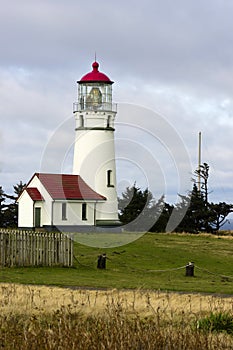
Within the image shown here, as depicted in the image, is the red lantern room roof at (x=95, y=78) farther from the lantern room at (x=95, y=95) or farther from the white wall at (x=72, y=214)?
the white wall at (x=72, y=214)

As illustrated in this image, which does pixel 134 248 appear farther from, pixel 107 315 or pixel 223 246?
pixel 107 315

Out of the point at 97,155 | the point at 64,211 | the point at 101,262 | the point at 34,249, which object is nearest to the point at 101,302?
the point at 101,262

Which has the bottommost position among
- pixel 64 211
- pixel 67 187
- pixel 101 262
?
pixel 101 262

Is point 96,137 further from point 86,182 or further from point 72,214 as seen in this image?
point 72,214

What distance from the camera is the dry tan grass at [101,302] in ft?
49.9

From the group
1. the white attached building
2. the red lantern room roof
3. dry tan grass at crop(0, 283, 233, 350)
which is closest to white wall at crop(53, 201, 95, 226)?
the white attached building

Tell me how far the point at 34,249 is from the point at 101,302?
13350 mm

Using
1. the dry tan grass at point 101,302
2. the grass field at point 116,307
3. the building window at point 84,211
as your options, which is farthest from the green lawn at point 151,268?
the building window at point 84,211

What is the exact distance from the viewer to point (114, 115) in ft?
166

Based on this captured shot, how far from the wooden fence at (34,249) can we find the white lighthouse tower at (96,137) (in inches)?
760

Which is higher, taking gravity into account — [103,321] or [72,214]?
[72,214]

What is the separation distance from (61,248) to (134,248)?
692 centimetres

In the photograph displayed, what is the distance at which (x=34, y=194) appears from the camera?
48.1 m

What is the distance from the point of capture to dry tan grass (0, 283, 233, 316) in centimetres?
1520
